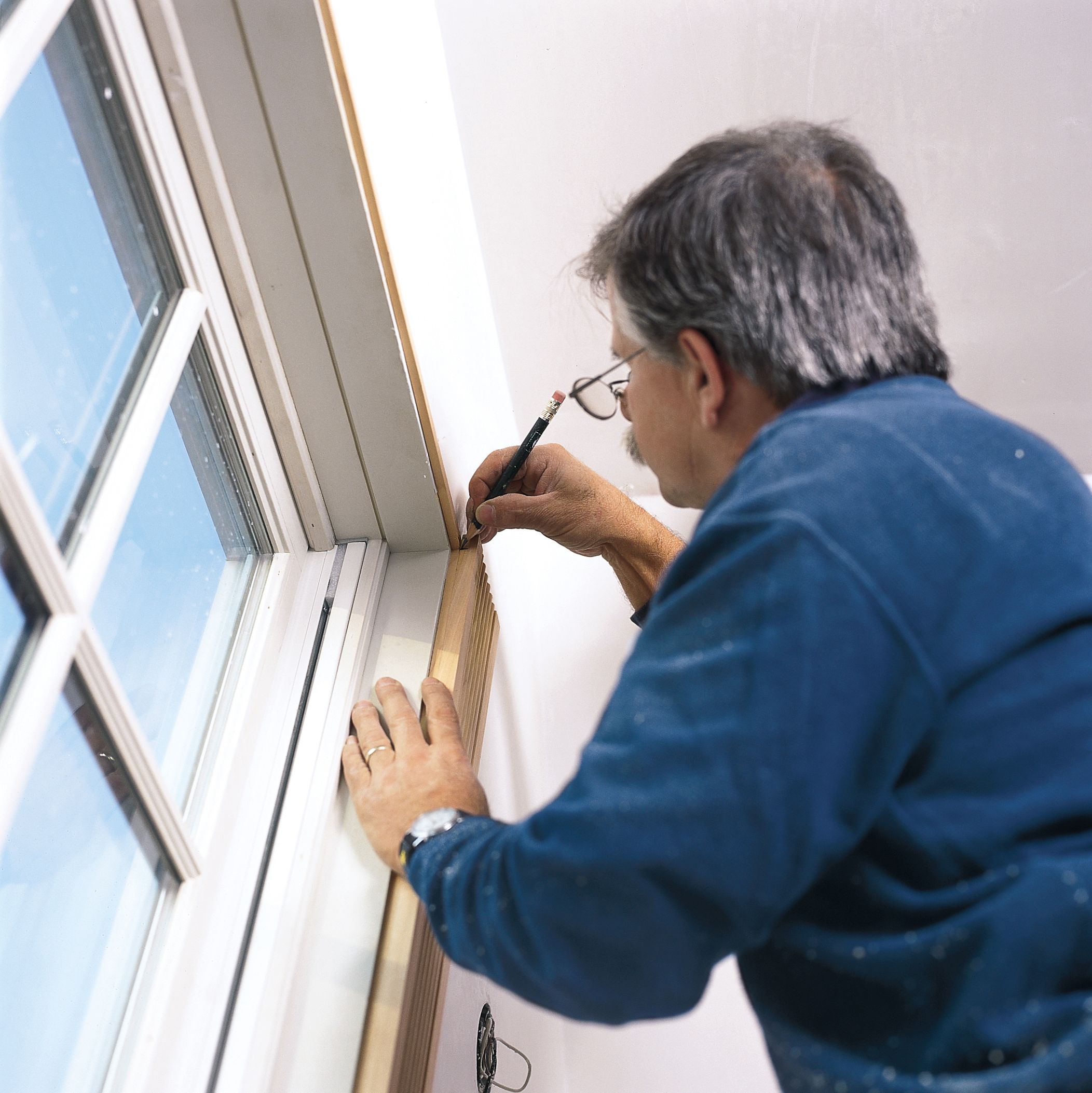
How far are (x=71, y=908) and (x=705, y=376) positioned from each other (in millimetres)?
655

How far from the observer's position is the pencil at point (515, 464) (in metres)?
1.19

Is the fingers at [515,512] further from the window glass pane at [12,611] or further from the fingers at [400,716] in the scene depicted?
the window glass pane at [12,611]

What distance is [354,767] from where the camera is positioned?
0.97 metres

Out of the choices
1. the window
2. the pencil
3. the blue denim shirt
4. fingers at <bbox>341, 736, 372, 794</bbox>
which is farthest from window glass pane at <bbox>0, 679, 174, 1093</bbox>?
the pencil

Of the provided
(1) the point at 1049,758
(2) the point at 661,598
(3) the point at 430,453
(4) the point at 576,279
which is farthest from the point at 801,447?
(4) the point at 576,279

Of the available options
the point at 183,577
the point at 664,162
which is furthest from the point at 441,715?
the point at 664,162

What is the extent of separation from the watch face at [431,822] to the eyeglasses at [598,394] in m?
0.45

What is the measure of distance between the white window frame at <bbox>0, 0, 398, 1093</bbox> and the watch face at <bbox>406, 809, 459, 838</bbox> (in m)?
0.18

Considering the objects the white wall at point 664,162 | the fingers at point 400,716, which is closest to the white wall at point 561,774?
the white wall at point 664,162

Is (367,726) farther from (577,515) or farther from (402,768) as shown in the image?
(577,515)

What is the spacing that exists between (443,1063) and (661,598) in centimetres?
63

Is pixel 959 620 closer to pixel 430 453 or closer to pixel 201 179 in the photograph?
pixel 430 453

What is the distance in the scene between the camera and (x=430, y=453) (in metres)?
1.14

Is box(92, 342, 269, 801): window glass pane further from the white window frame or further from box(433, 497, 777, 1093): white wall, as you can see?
box(433, 497, 777, 1093): white wall
